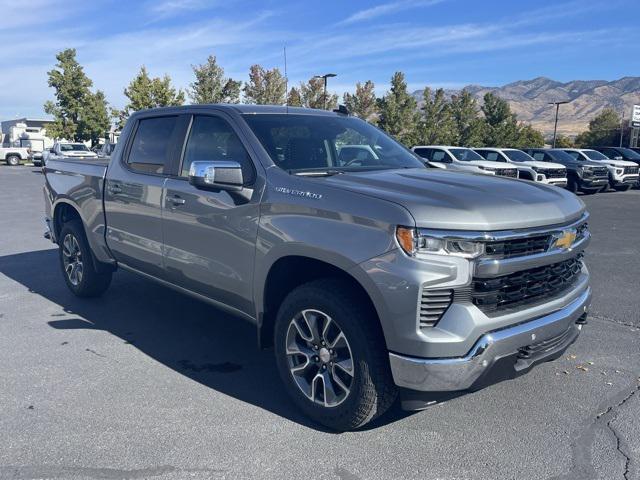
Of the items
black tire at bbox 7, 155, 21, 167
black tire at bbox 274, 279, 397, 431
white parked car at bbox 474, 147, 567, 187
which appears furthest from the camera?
black tire at bbox 7, 155, 21, 167

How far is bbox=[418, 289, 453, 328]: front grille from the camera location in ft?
9.35

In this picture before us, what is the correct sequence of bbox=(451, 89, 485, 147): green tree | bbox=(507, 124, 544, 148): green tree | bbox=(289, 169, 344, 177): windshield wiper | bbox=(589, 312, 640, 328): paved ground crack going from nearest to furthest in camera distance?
bbox=(289, 169, 344, 177): windshield wiper, bbox=(589, 312, 640, 328): paved ground crack, bbox=(451, 89, 485, 147): green tree, bbox=(507, 124, 544, 148): green tree

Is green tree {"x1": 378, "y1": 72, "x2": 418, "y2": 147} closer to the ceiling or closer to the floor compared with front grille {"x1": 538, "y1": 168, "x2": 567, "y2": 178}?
closer to the ceiling

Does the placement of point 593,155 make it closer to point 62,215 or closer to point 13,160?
point 62,215

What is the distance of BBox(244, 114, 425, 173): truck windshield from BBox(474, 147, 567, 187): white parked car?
46.6ft

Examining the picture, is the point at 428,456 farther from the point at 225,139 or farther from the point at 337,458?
the point at 225,139

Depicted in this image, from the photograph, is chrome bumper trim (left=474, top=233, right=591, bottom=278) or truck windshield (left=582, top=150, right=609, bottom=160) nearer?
chrome bumper trim (left=474, top=233, right=591, bottom=278)

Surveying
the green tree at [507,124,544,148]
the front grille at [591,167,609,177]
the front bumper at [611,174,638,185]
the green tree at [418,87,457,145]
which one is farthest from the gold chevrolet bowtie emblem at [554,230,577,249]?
the green tree at [507,124,544,148]

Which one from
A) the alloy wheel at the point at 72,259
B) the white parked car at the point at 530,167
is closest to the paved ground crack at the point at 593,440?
the alloy wheel at the point at 72,259

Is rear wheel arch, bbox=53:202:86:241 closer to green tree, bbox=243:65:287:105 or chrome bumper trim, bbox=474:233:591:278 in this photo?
chrome bumper trim, bbox=474:233:591:278

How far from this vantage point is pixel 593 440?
3.27m

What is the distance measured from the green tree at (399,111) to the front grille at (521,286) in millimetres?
32633

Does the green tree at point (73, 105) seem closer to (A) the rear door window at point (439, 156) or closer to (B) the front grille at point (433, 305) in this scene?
(A) the rear door window at point (439, 156)

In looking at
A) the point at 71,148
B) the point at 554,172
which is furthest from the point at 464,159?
the point at 71,148
